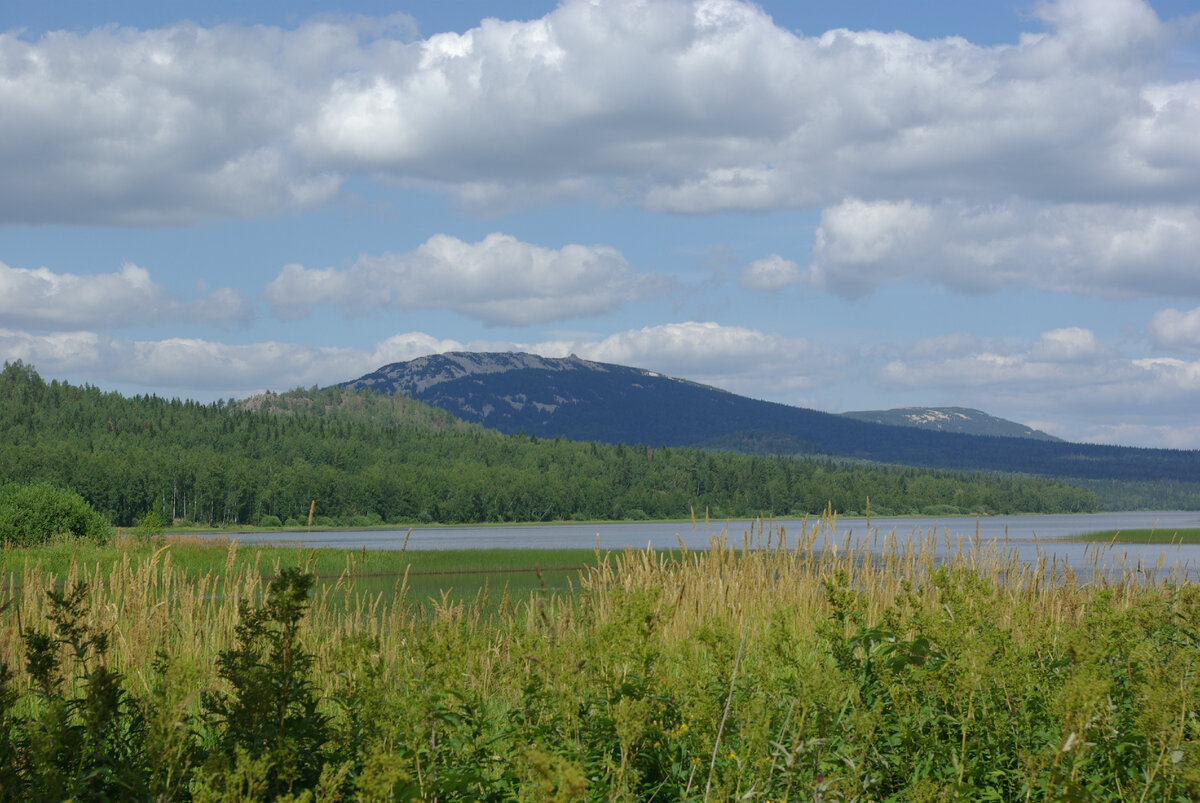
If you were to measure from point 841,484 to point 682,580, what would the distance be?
160138 millimetres

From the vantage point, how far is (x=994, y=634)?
4.91 meters

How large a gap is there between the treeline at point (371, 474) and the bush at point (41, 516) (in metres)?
53.3

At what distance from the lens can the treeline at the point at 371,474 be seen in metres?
108

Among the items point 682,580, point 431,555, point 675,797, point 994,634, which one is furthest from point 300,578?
point 431,555

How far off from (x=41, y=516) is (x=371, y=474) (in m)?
91.5

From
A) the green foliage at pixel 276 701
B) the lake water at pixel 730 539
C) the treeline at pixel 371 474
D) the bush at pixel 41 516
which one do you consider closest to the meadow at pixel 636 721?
the green foliage at pixel 276 701

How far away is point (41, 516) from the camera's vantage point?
35.7 meters

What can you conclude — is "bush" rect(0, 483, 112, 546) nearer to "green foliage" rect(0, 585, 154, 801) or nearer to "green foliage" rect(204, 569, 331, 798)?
"green foliage" rect(0, 585, 154, 801)

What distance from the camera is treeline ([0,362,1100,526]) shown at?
107938 millimetres

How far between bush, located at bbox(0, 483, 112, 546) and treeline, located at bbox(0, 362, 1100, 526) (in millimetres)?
53347

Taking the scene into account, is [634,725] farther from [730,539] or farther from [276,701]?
[730,539]

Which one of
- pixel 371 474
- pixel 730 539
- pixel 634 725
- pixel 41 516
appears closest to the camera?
pixel 634 725

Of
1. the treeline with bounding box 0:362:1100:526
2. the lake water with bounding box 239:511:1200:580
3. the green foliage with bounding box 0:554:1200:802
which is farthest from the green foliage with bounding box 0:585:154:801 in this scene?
the treeline with bounding box 0:362:1100:526

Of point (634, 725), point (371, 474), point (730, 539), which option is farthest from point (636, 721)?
point (371, 474)
